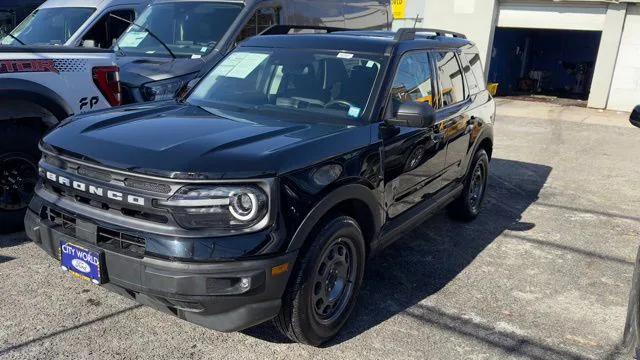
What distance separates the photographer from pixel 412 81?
4.12 m

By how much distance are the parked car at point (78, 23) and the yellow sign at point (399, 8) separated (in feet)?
35.1

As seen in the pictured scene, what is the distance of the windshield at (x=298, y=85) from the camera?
12.1 feet

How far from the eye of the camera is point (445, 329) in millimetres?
3561

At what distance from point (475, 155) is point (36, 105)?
408cm

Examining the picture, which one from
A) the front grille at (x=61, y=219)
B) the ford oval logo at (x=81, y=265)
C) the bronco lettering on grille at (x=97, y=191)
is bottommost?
the ford oval logo at (x=81, y=265)

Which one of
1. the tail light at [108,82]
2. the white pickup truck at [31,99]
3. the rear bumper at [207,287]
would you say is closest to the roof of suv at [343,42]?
the tail light at [108,82]

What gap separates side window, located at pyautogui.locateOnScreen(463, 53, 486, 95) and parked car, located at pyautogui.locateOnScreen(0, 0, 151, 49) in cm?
521

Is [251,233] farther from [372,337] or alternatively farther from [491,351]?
[491,351]

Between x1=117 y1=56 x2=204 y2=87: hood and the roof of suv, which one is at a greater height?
the roof of suv

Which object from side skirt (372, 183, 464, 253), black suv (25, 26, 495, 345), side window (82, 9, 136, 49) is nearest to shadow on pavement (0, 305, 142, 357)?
black suv (25, 26, 495, 345)

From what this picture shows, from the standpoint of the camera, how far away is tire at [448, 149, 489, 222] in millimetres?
5504

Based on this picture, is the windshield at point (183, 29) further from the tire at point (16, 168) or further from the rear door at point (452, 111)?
the rear door at point (452, 111)

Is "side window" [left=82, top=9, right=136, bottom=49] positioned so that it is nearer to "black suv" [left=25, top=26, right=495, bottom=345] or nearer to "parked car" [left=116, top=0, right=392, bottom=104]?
"parked car" [left=116, top=0, right=392, bottom=104]

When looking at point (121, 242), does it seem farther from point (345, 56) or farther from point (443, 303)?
point (443, 303)
